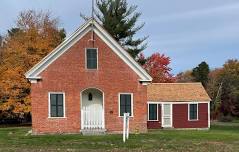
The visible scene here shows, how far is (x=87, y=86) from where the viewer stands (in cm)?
3225

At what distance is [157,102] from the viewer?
4275 cm

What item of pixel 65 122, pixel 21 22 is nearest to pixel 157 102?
pixel 65 122

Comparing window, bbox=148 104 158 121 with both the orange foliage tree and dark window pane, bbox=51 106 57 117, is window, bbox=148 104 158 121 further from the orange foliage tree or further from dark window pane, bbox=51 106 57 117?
the orange foliage tree

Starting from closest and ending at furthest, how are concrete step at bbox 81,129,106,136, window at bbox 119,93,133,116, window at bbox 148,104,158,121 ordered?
concrete step at bbox 81,129,106,136, window at bbox 119,93,133,116, window at bbox 148,104,158,121

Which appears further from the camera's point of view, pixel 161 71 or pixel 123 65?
pixel 161 71

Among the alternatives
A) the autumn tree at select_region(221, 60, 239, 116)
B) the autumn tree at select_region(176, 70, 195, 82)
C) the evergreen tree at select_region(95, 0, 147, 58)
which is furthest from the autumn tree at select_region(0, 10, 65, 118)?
the autumn tree at select_region(176, 70, 195, 82)

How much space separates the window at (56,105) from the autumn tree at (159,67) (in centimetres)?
4401

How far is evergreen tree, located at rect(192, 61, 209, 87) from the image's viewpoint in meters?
90.5

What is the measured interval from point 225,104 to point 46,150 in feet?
219

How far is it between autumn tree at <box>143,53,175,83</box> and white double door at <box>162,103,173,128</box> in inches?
1258

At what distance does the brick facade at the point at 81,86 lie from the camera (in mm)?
31625

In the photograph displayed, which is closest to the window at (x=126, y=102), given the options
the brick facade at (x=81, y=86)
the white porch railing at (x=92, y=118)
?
the brick facade at (x=81, y=86)

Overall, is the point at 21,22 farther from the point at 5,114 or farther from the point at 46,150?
the point at 46,150

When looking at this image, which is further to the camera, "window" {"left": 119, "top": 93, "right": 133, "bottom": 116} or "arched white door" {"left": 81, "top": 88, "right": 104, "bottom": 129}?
"window" {"left": 119, "top": 93, "right": 133, "bottom": 116}
